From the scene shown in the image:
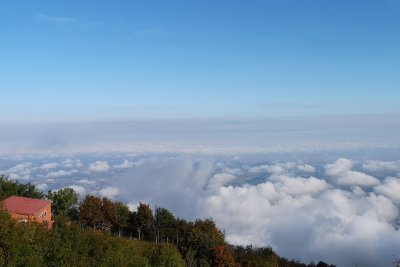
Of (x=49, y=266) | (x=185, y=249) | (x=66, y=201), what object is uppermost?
(x=49, y=266)

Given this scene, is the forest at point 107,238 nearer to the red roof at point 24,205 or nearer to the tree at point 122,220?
the tree at point 122,220

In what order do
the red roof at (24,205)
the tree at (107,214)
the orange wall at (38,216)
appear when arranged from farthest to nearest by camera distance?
the tree at (107,214) → the red roof at (24,205) → the orange wall at (38,216)

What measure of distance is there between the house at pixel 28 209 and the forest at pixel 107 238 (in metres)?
2.22

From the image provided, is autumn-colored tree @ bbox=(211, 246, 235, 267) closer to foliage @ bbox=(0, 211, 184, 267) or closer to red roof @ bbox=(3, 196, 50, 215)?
foliage @ bbox=(0, 211, 184, 267)

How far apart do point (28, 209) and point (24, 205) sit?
5.50 feet

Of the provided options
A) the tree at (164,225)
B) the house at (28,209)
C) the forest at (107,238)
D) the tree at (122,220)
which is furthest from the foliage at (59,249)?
the tree at (122,220)

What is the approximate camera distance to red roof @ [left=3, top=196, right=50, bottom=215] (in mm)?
54362

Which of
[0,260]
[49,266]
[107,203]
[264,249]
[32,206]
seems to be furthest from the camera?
[264,249]

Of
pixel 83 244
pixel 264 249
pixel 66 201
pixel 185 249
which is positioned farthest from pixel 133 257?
pixel 264 249

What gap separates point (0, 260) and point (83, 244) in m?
10.9

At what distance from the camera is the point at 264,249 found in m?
87.1

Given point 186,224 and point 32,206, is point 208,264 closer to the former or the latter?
point 186,224

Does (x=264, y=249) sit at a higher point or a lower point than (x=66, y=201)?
lower

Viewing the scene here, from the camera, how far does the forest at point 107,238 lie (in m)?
32.2
